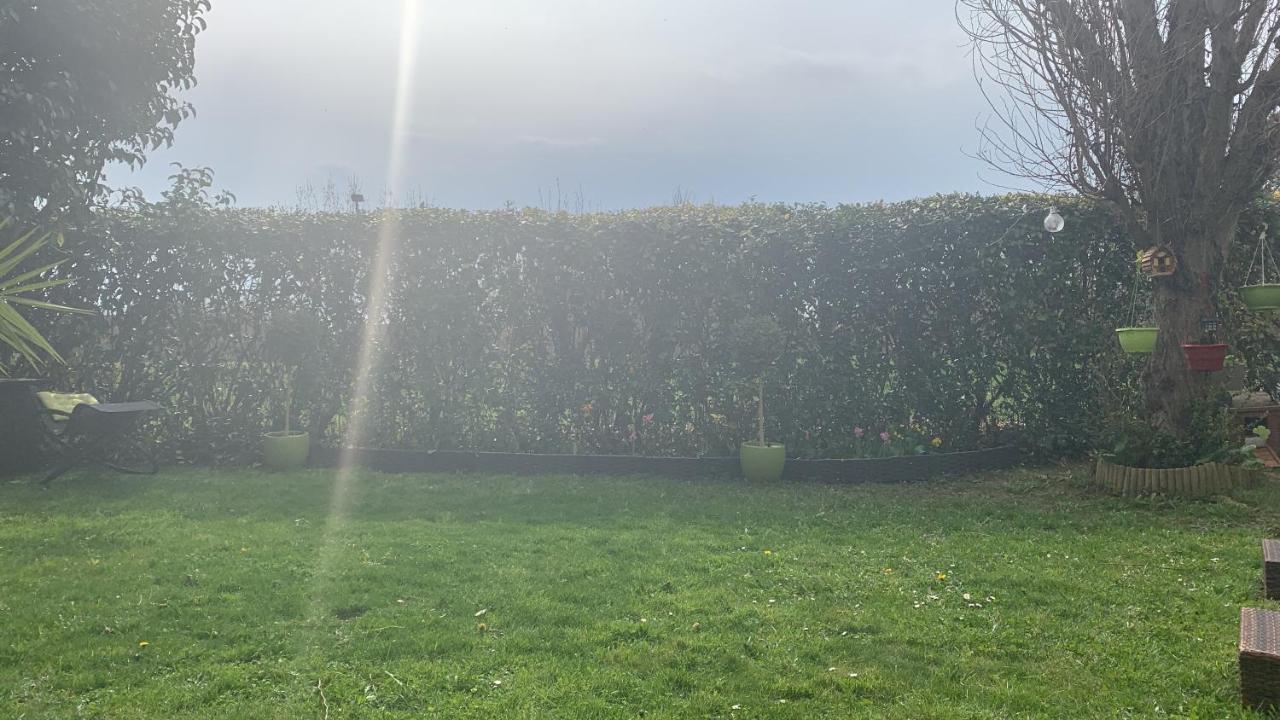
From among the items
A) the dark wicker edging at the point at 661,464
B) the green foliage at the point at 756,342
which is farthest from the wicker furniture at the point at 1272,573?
the green foliage at the point at 756,342

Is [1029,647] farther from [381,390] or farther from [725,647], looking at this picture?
[381,390]

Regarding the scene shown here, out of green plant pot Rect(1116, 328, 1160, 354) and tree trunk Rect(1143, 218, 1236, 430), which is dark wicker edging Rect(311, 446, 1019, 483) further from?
green plant pot Rect(1116, 328, 1160, 354)

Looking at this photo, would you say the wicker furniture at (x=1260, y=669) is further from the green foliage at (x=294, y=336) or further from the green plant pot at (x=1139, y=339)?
the green foliage at (x=294, y=336)

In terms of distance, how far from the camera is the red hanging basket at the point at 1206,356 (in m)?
6.38

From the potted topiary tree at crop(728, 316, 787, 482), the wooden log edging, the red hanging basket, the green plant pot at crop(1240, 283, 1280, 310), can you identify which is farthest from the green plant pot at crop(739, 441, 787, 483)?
the green plant pot at crop(1240, 283, 1280, 310)

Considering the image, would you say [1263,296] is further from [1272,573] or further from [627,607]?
[627,607]

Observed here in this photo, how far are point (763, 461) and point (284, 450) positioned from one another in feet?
15.7

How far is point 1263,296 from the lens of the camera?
6477 mm

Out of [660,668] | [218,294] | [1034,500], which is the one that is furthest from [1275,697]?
[218,294]

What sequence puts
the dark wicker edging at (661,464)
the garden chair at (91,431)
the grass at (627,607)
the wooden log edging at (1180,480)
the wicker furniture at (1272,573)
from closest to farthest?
the grass at (627,607)
the wicker furniture at (1272,573)
the wooden log edging at (1180,480)
the garden chair at (91,431)
the dark wicker edging at (661,464)

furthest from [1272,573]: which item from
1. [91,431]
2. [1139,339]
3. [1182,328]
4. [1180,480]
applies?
[91,431]

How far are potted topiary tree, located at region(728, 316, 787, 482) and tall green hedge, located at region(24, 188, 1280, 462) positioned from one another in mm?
421

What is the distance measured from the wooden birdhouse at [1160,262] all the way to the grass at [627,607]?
6.08ft

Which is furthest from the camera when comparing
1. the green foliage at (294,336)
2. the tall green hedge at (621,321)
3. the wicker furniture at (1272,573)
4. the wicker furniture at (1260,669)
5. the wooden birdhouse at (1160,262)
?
the green foliage at (294,336)
